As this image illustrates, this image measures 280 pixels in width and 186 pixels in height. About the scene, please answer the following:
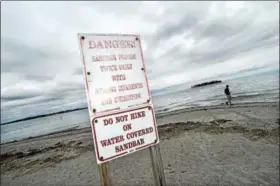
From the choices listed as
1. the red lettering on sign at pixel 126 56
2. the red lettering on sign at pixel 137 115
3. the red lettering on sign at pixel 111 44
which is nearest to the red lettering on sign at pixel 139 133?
the red lettering on sign at pixel 137 115

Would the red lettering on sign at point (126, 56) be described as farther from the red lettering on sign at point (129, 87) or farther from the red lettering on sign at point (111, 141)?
the red lettering on sign at point (111, 141)

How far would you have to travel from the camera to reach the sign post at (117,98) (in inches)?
73.9

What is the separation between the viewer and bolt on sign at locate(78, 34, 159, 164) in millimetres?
1877

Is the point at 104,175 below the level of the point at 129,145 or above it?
below

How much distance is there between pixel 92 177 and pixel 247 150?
17.7 ft

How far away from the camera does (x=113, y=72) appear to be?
202cm

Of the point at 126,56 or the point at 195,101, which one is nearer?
the point at 126,56

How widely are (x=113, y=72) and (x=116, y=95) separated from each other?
0.81 ft

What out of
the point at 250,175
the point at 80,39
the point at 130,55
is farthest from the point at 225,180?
the point at 80,39

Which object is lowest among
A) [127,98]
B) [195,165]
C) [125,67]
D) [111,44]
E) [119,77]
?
[195,165]

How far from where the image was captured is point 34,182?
22.8 feet

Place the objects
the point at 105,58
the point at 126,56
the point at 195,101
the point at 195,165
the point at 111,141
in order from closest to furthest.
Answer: the point at 111,141, the point at 105,58, the point at 126,56, the point at 195,165, the point at 195,101

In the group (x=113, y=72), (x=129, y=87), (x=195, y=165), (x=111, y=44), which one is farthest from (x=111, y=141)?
(x=195, y=165)

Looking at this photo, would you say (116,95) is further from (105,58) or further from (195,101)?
(195,101)
